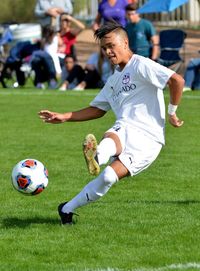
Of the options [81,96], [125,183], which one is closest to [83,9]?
[81,96]

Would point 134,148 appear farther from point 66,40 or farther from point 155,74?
point 66,40

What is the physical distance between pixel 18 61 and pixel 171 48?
169 inches

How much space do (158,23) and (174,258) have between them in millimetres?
29928

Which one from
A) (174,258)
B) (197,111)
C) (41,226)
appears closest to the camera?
(174,258)

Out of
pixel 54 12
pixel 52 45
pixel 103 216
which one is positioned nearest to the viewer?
pixel 103 216

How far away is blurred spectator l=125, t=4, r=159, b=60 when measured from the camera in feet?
69.6

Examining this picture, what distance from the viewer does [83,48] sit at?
34438mm

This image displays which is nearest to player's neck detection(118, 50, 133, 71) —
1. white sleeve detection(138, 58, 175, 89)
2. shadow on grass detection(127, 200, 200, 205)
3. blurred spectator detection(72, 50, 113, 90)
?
white sleeve detection(138, 58, 175, 89)

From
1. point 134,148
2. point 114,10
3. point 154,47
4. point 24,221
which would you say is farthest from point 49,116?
point 114,10

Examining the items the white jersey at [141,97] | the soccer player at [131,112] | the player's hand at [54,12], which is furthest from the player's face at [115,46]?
the player's hand at [54,12]

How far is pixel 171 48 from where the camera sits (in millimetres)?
22672

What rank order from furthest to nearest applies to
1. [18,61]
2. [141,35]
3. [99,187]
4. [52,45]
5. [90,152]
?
[18,61] < [52,45] < [141,35] < [99,187] < [90,152]

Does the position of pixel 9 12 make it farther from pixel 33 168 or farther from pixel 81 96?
pixel 33 168

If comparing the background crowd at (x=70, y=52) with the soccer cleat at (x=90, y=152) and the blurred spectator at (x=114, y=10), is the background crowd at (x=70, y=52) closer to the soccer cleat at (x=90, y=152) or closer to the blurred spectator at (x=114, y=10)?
the blurred spectator at (x=114, y=10)
